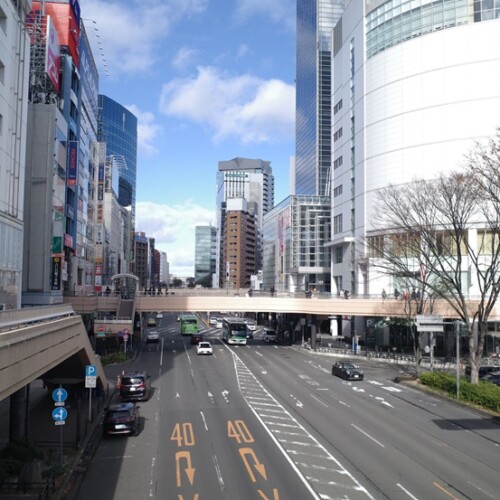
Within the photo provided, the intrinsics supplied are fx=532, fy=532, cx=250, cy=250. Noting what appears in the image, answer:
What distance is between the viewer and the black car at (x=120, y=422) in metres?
23.7

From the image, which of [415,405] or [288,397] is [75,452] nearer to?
[288,397]

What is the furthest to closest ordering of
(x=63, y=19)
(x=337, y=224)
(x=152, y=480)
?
(x=337, y=224), (x=63, y=19), (x=152, y=480)

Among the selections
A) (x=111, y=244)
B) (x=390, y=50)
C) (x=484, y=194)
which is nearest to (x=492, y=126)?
(x=390, y=50)

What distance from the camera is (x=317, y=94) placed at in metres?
158

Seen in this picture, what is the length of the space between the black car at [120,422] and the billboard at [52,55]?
41654mm

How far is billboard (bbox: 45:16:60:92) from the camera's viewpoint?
5394cm

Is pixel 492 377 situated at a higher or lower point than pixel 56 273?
lower

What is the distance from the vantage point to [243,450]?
21219 millimetres

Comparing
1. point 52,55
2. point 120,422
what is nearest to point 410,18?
point 52,55

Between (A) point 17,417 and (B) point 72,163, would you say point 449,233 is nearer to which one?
(A) point 17,417

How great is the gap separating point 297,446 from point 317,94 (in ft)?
485

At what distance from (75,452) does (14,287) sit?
20.7 metres

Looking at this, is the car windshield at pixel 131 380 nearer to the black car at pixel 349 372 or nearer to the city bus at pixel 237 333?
the black car at pixel 349 372

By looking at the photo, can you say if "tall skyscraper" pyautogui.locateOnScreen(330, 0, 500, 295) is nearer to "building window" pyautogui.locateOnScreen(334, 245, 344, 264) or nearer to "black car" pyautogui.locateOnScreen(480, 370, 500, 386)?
"building window" pyautogui.locateOnScreen(334, 245, 344, 264)
